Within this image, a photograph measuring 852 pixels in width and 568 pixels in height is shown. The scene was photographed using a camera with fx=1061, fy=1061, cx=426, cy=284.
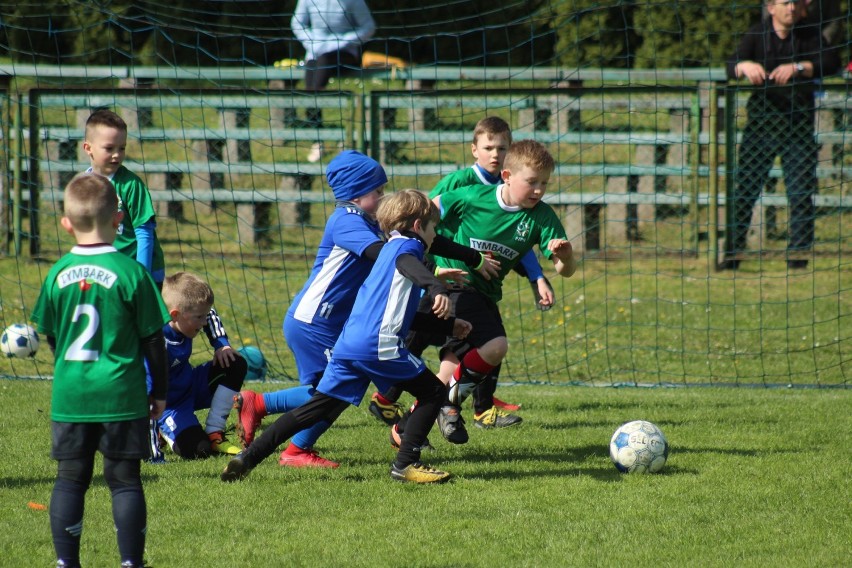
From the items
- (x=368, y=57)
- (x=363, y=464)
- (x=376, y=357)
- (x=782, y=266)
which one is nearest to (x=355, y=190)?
(x=376, y=357)

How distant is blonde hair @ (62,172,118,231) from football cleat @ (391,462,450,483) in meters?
2.02

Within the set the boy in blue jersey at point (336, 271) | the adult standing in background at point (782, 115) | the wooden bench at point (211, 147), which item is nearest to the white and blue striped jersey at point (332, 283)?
the boy in blue jersey at point (336, 271)

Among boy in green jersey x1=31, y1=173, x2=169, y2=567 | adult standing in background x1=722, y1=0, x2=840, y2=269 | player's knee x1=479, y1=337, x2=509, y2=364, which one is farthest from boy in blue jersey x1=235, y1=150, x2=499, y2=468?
adult standing in background x1=722, y1=0, x2=840, y2=269

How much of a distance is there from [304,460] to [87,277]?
2100 mm

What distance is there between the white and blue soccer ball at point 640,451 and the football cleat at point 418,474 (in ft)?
2.85

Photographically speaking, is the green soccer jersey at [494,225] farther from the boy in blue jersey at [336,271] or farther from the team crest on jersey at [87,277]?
the team crest on jersey at [87,277]

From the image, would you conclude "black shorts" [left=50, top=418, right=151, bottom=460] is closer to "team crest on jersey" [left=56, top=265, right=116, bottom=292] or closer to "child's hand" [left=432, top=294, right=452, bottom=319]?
"team crest on jersey" [left=56, top=265, right=116, bottom=292]

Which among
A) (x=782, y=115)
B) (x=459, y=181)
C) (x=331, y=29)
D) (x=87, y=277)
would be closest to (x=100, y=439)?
(x=87, y=277)

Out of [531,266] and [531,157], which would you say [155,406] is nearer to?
[531,157]

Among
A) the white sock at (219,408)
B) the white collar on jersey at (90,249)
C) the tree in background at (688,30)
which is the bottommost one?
the white sock at (219,408)

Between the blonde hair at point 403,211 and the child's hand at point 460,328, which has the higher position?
the blonde hair at point 403,211

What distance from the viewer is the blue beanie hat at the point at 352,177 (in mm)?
5242

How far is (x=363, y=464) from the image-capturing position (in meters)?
5.42

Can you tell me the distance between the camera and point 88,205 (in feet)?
11.4
